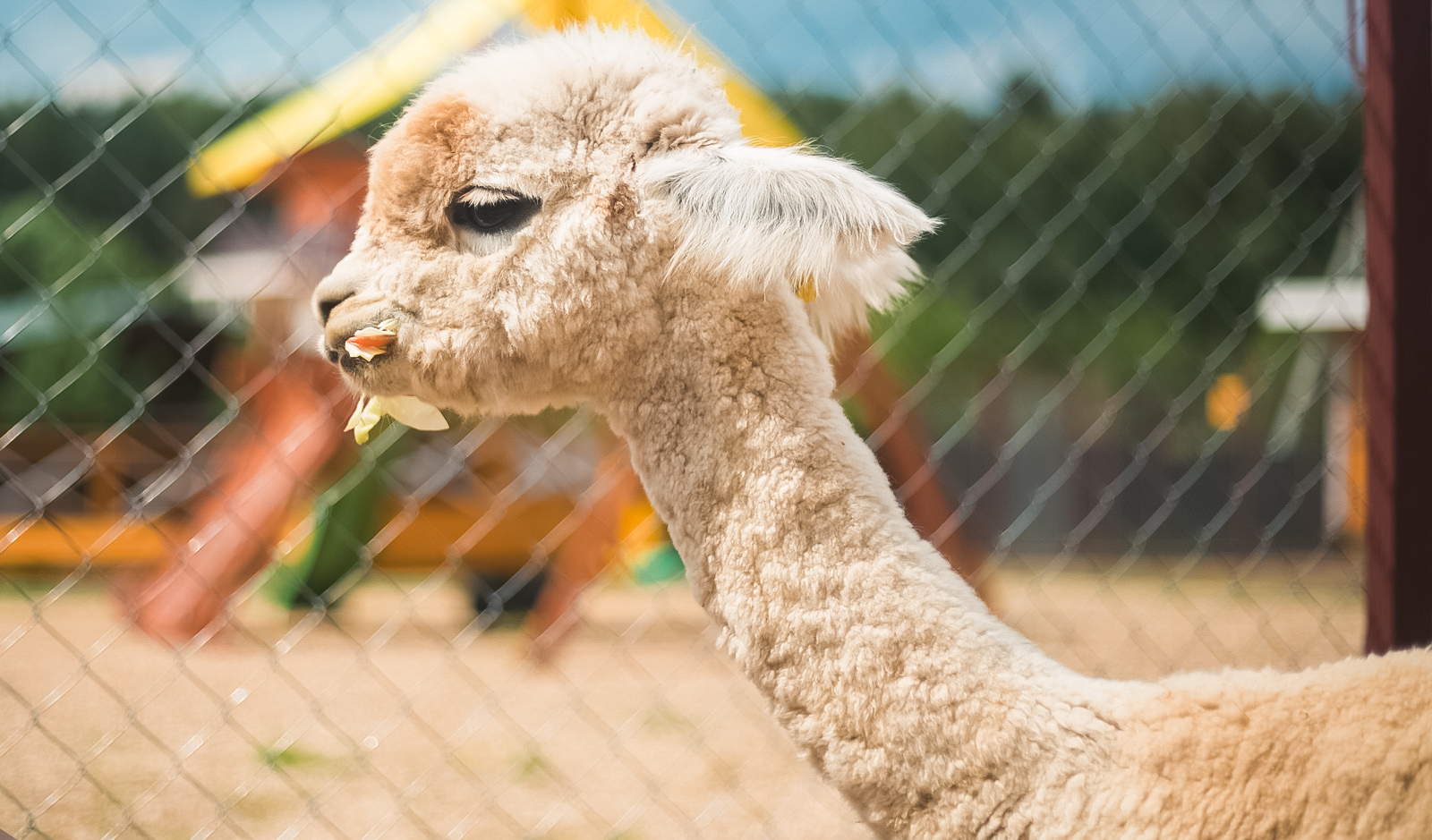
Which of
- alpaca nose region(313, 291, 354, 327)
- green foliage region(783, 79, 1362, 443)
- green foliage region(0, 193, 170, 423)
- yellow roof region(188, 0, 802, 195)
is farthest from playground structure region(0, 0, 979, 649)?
green foliage region(783, 79, 1362, 443)

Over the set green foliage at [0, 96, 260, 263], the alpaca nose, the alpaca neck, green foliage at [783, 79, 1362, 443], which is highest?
green foliage at [0, 96, 260, 263]

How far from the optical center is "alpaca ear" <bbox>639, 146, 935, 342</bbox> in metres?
1.15

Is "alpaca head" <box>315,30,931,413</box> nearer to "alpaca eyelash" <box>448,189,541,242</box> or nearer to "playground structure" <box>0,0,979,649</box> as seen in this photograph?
"alpaca eyelash" <box>448,189,541,242</box>

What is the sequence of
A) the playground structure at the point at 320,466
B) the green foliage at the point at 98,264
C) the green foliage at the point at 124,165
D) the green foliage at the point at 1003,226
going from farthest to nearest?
the green foliage at the point at 98,264
the green foliage at the point at 124,165
the green foliage at the point at 1003,226
the playground structure at the point at 320,466

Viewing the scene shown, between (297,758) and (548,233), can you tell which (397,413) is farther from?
(297,758)

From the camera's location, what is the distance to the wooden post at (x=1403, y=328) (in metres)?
2.04

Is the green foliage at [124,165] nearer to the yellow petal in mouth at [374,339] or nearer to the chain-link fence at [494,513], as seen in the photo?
the chain-link fence at [494,513]

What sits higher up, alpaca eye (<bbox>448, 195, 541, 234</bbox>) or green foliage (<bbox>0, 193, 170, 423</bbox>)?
green foliage (<bbox>0, 193, 170, 423</bbox>)

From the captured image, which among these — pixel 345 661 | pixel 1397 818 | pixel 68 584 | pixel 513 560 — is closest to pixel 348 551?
pixel 513 560

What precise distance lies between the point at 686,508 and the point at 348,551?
16.6ft

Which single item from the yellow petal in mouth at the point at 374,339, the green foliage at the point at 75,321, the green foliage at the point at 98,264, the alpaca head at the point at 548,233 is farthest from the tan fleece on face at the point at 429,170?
the green foliage at the point at 75,321

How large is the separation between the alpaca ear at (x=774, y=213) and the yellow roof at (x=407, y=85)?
126cm

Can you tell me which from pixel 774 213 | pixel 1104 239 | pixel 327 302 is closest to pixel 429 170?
pixel 327 302

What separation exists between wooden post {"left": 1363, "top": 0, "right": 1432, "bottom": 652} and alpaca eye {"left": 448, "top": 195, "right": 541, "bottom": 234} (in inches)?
73.6
